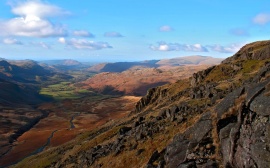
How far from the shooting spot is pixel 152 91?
504 ft

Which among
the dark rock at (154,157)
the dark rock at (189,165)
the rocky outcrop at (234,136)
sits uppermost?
the rocky outcrop at (234,136)

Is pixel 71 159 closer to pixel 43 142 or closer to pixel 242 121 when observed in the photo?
pixel 242 121

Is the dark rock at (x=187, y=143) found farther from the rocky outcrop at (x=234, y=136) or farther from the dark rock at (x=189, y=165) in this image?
the dark rock at (x=189, y=165)

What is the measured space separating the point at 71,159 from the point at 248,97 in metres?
58.9

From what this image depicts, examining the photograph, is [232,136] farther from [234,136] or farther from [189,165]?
[189,165]

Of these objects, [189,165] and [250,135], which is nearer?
[250,135]

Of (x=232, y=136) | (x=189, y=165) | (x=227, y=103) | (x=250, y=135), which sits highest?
(x=227, y=103)

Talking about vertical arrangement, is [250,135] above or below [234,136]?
above

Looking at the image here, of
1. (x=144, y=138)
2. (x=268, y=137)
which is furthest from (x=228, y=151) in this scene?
(x=144, y=138)

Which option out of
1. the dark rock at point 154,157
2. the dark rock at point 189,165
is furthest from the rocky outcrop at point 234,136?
the dark rock at point 154,157

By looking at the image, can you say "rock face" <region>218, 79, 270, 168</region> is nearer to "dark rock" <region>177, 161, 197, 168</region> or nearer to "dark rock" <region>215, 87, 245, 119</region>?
"dark rock" <region>215, 87, 245, 119</region>

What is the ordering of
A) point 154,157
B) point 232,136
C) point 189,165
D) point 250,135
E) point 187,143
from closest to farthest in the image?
point 250,135, point 232,136, point 189,165, point 187,143, point 154,157

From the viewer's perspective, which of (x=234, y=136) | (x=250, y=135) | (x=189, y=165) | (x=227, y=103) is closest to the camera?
(x=250, y=135)

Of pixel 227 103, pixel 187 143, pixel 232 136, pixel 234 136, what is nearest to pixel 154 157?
pixel 187 143
